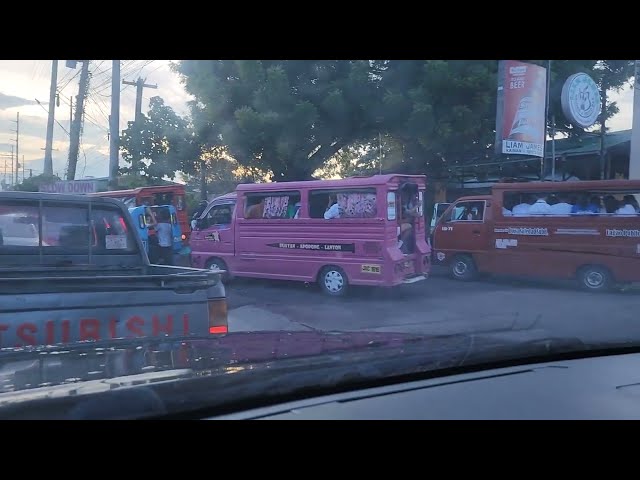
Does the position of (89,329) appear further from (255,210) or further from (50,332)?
(255,210)

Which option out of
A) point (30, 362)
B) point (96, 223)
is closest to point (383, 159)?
point (96, 223)

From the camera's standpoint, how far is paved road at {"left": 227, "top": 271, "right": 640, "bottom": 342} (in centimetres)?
855

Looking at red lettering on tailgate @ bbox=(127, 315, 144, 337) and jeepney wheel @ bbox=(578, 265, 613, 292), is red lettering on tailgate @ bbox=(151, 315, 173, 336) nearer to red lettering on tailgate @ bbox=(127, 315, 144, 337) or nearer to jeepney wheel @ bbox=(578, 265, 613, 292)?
red lettering on tailgate @ bbox=(127, 315, 144, 337)

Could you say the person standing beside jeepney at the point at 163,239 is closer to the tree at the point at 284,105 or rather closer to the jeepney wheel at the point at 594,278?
the tree at the point at 284,105

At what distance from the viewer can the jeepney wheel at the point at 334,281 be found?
11750mm

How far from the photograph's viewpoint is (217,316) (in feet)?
14.8

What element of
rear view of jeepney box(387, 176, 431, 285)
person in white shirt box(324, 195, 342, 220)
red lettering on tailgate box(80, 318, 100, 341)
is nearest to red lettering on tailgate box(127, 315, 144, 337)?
red lettering on tailgate box(80, 318, 100, 341)

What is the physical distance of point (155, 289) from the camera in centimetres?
429

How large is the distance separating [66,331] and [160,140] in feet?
57.1

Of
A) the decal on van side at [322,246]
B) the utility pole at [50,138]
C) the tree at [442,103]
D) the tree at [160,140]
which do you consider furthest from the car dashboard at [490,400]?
the utility pole at [50,138]

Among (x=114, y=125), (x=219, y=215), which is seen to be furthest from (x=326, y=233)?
(x=114, y=125)

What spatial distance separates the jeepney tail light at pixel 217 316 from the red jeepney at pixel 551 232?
9.44 m
